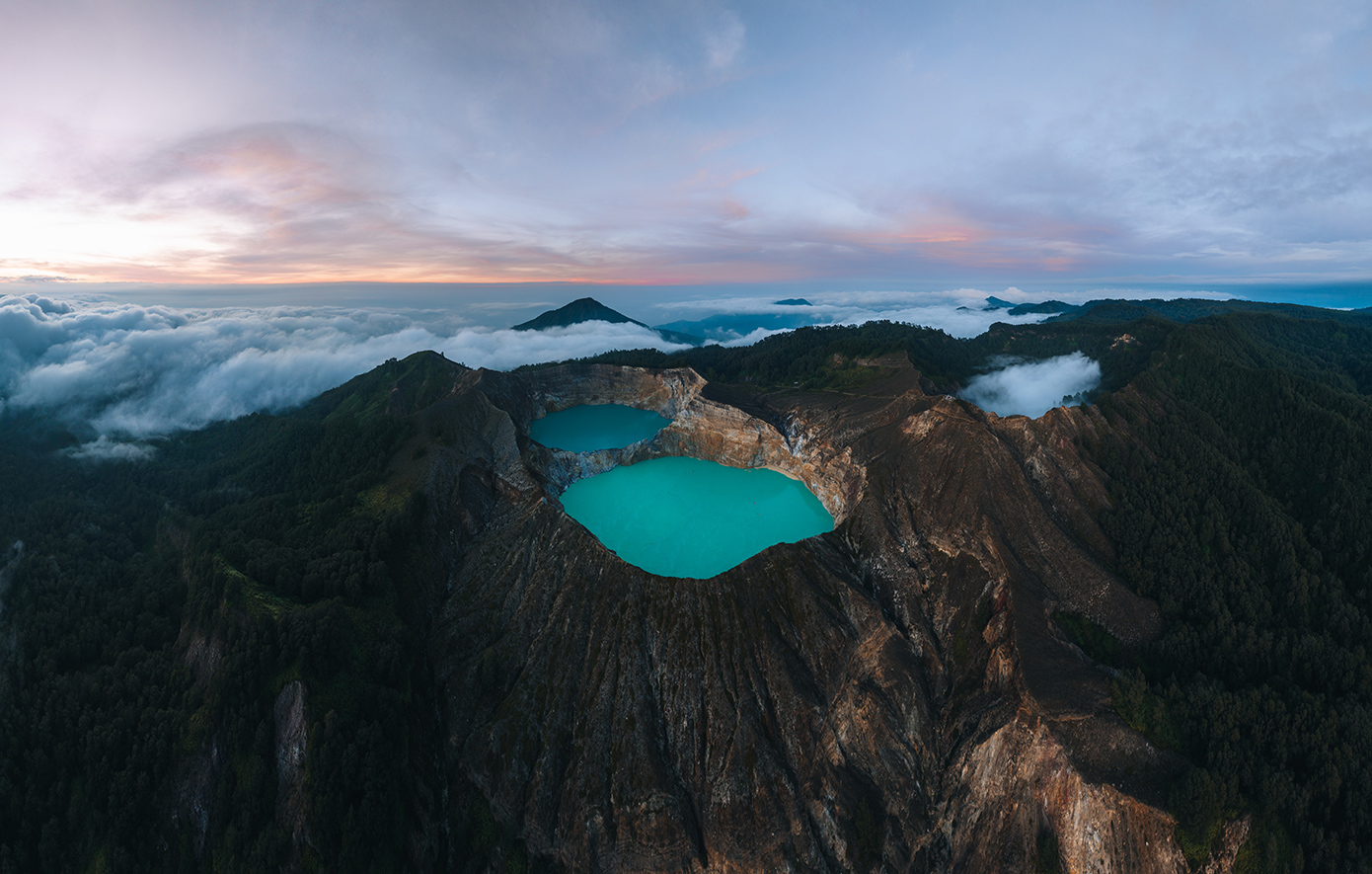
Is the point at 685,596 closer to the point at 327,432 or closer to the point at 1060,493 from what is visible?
the point at 1060,493

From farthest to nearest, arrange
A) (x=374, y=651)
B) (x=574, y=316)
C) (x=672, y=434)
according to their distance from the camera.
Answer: (x=574, y=316), (x=672, y=434), (x=374, y=651)

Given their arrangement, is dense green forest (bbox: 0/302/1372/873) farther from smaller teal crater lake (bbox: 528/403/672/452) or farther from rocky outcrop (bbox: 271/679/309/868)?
smaller teal crater lake (bbox: 528/403/672/452)

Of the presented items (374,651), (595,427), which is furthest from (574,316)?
(374,651)

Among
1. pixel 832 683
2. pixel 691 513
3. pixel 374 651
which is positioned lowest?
pixel 832 683

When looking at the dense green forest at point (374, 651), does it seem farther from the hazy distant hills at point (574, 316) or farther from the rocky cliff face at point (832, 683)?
the hazy distant hills at point (574, 316)

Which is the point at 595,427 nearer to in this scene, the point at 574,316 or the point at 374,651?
the point at 374,651

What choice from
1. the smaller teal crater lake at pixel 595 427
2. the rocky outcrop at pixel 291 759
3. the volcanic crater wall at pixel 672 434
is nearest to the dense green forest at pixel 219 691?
the rocky outcrop at pixel 291 759

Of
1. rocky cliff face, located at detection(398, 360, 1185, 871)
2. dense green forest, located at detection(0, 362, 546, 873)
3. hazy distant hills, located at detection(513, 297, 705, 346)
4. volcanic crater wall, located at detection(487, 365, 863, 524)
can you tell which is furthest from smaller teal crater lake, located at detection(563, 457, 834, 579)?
hazy distant hills, located at detection(513, 297, 705, 346)
